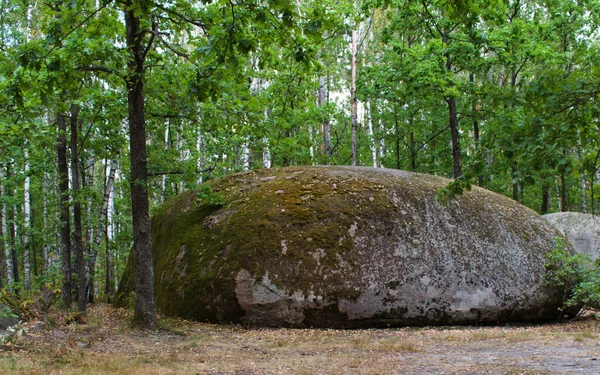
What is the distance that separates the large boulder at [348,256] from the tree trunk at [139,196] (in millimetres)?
1491

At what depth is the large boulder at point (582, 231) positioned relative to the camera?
15164 millimetres

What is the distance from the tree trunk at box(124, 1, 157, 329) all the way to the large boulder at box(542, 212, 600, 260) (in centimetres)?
1343

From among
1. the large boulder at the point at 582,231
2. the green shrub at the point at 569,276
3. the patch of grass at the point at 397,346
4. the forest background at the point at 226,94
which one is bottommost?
the patch of grass at the point at 397,346

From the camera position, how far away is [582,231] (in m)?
15.5

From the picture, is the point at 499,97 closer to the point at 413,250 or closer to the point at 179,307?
the point at 413,250

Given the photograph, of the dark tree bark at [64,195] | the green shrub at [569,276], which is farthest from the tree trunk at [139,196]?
the green shrub at [569,276]

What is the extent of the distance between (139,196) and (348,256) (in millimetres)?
4094

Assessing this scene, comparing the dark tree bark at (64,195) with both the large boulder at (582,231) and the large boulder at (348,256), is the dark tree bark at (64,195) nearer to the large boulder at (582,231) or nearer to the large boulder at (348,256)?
the large boulder at (348,256)

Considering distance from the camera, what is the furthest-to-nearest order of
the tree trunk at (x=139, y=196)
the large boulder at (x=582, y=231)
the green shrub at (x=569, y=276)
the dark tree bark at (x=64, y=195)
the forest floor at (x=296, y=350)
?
the large boulder at (x=582, y=231), the dark tree bark at (x=64, y=195), the green shrub at (x=569, y=276), the tree trunk at (x=139, y=196), the forest floor at (x=296, y=350)

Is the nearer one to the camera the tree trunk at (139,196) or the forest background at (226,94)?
the forest background at (226,94)

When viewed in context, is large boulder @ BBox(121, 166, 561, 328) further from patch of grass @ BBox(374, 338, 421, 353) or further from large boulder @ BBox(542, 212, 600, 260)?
large boulder @ BBox(542, 212, 600, 260)

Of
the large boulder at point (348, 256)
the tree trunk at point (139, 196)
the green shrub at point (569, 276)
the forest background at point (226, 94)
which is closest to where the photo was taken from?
the forest background at point (226, 94)

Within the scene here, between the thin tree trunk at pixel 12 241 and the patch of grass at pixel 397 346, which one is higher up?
the thin tree trunk at pixel 12 241

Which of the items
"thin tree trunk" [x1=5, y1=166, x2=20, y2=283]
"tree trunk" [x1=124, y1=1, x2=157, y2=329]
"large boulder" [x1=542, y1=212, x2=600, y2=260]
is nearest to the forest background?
"tree trunk" [x1=124, y1=1, x2=157, y2=329]
